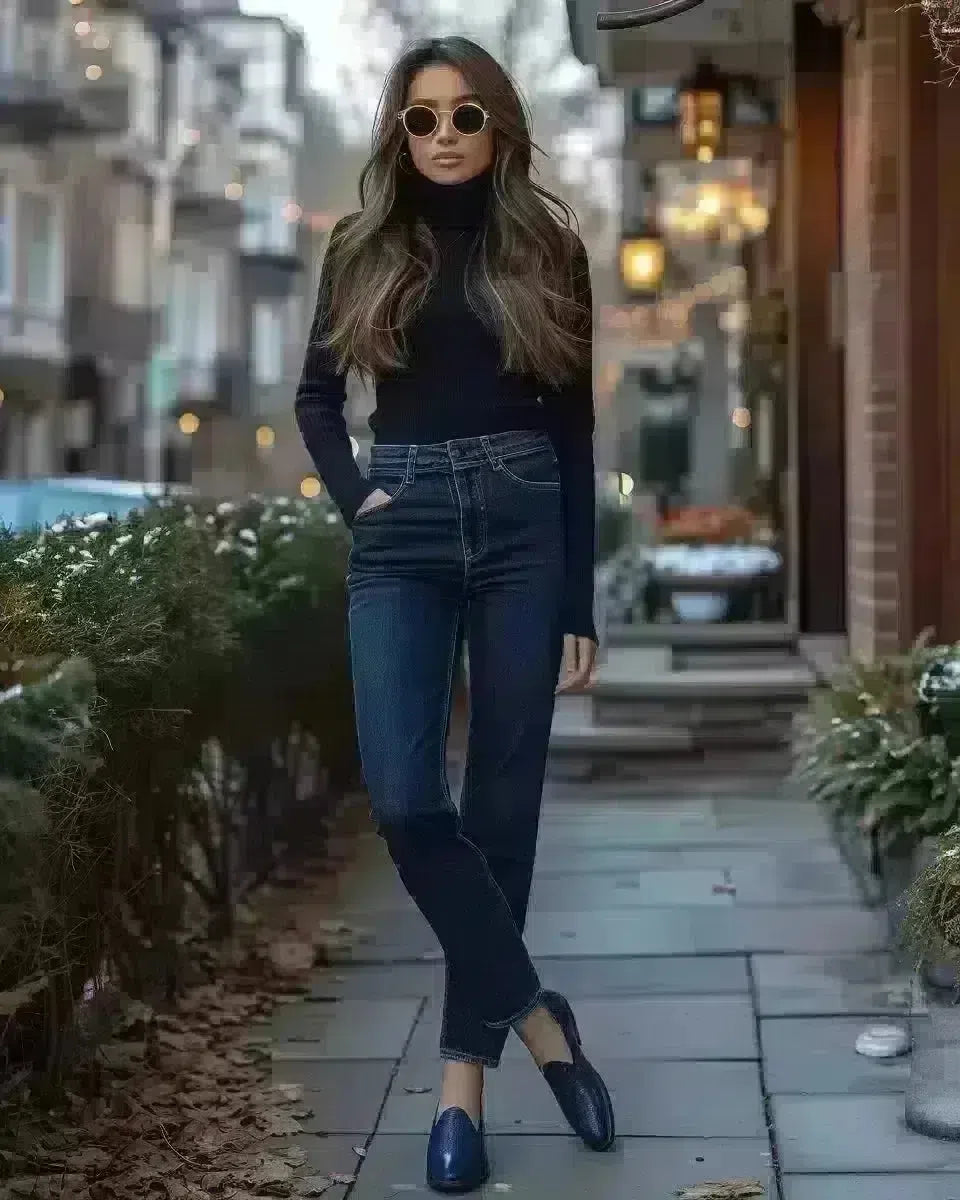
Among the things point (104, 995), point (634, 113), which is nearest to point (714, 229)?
point (634, 113)

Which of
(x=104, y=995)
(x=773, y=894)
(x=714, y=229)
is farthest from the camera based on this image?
(x=714, y=229)

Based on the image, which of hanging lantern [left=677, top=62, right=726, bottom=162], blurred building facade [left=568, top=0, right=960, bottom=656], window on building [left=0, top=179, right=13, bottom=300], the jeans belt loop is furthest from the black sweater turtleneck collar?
window on building [left=0, top=179, right=13, bottom=300]

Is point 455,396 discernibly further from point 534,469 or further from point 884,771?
point 884,771

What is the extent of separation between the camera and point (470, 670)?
332cm

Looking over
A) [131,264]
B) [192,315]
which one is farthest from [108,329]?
[192,315]

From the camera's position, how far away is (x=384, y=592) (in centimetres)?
322

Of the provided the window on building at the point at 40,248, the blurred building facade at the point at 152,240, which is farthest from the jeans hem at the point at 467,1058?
the window on building at the point at 40,248

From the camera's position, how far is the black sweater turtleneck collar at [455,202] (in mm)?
3354

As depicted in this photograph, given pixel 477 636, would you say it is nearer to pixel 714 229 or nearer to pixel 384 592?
pixel 384 592

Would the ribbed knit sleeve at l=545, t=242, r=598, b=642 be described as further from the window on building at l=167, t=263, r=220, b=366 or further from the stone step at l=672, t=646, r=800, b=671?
the window on building at l=167, t=263, r=220, b=366

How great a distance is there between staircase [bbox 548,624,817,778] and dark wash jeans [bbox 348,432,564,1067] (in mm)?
5216

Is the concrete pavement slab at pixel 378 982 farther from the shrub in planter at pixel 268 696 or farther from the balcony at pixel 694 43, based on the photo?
the balcony at pixel 694 43

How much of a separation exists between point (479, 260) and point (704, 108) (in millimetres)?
9029

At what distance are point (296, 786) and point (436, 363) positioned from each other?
12.2ft
